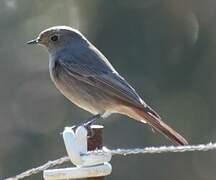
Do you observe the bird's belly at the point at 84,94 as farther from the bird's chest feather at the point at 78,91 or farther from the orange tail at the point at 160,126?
the orange tail at the point at 160,126

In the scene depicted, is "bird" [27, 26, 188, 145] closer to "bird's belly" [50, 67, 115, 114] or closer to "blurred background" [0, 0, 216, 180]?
"bird's belly" [50, 67, 115, 114]

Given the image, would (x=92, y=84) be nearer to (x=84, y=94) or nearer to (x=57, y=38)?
(x=84, y=94)

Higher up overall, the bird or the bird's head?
the bird's head

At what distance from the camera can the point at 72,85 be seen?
6.74 metres

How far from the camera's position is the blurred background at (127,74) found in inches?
534

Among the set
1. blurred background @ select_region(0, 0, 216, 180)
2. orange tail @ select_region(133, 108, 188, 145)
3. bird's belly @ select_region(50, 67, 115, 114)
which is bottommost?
orange tail @ select_region(133, 108, 188, 145)

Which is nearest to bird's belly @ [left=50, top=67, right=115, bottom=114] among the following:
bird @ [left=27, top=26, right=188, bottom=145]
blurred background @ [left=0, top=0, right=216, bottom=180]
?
bird @ [left=27, top=26, right=188, bottom=145]

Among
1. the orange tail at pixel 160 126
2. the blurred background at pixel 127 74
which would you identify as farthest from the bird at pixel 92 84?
the blurred background at pixel 127 74

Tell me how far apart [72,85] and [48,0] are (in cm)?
804

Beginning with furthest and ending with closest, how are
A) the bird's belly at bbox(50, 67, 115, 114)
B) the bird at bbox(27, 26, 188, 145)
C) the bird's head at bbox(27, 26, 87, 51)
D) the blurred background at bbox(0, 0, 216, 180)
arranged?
1. the blurred background at bbox(0, 0, 216, 180)
2. the bird's head at bbox(27, 26, 87, 51)
3. the bird's belly at bbox(50, 67, 115, 114)
4. the bird at bbox(27, 26, 188, 145)

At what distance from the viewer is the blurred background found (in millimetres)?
13570

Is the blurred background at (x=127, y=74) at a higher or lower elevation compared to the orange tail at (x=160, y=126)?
higher

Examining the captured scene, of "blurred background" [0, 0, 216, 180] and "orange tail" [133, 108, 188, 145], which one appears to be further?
"blurred background" [0, 0, 216, 180]

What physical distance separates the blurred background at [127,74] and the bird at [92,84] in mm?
6409
